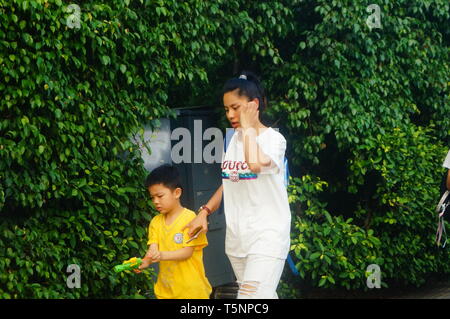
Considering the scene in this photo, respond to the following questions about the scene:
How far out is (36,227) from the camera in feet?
17.9

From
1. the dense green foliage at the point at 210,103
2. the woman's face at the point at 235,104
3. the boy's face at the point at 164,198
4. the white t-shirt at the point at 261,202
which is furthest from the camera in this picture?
the dense green foliage at the point at 210,103

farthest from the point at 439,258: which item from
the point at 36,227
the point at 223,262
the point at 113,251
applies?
the point at 36,227

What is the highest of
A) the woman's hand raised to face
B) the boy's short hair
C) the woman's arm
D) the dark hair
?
the dark hair

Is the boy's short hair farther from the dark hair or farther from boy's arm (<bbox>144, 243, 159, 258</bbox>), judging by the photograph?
the dark hair

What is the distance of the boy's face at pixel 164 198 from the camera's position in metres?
5.03

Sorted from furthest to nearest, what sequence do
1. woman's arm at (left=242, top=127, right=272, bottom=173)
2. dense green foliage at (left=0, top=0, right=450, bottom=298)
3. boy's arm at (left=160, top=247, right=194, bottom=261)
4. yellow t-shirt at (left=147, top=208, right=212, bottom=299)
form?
1. dense green foliage at (left=0, top=0, right=450, bottom=298)
2. yellow t-shirt at (left=147, top=208, right=212, bottom=299)
3. boy's arm at (left=160, top=247, right=194, bottom=261)
4. woman's arm at (left=242, top=127, right=272, bottom=173)

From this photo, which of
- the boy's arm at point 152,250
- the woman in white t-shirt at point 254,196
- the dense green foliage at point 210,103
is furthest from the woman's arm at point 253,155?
the dense green foliage at point 210,103

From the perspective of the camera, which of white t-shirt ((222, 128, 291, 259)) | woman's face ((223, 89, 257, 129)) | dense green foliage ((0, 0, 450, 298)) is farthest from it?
dense green foliage ((0, 0, 450, 298))

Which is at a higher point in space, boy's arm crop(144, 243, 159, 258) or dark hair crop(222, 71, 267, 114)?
dark hair crop(222, 71, 267, 114)

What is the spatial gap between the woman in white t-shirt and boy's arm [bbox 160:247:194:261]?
305mm

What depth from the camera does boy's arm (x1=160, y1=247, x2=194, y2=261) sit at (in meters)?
4.76

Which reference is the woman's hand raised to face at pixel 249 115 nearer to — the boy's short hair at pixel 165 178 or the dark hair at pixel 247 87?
the dark hair at pixel 247 87

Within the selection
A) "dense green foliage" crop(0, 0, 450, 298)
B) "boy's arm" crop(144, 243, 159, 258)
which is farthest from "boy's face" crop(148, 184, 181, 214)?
"dense green foliage" crop(0, 0, 450, 298)
